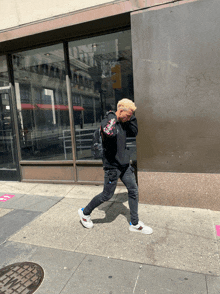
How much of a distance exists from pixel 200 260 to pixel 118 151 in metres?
1.60

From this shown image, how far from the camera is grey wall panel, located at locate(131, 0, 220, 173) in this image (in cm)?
359

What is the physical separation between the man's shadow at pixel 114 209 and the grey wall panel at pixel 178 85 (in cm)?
84

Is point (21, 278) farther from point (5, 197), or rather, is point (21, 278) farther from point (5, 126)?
point (5, 126)

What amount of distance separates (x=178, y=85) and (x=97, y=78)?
212 cm

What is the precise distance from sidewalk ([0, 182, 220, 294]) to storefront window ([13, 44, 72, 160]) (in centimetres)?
183

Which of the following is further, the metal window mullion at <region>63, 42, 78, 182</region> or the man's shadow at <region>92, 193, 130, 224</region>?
the metal window mullion at <region>63, 42, 78, 182</region>

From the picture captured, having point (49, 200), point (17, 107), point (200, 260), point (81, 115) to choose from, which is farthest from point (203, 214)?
point (17, 107)

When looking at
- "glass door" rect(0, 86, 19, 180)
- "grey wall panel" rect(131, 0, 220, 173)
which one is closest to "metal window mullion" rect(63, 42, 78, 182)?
"glass door" rect(0, 86, 19, 180)

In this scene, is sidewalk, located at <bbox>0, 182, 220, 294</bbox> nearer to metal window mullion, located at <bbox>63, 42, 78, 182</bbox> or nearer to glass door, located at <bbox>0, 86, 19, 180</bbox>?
metal window mullion, located at <bbox>63, 42, 78, 182</bbox>

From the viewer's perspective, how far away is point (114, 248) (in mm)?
2900

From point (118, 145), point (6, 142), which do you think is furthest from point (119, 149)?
point (6, 142)

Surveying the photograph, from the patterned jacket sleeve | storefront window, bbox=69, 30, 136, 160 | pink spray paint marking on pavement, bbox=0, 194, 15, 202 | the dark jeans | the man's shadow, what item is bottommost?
the man's shadow

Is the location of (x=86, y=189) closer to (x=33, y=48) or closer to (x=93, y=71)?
(x=93, y=71)

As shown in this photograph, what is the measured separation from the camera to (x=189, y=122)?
381cm
